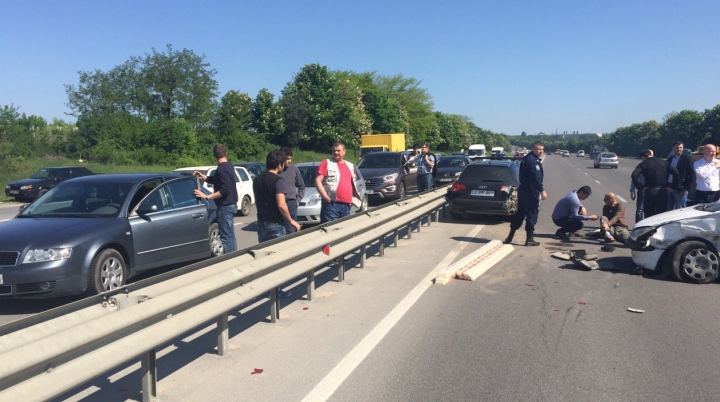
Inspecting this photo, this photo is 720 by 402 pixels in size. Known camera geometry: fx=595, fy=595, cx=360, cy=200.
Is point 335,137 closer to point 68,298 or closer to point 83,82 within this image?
point 83,82

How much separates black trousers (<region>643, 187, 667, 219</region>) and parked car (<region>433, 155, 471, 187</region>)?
12.6 meters

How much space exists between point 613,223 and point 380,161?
946 centimetres

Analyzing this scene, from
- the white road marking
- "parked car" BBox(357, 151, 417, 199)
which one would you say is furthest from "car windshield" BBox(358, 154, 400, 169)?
the white road marking

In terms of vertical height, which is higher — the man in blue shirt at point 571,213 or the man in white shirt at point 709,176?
the man in white shirt at point 709,176

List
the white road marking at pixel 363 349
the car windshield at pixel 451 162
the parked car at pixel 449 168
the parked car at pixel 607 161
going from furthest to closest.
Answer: the parked car at pixel 607 161, the car windshield at pixel 451 162, the parked car at pixel 449 168, the white road marking at pixel 363 349

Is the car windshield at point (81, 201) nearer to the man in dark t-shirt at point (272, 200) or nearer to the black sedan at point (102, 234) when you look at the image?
the black sedan at point (102, 234)

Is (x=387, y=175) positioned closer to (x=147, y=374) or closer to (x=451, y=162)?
(x=451, y=162)

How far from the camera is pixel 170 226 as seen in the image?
8.38 meters

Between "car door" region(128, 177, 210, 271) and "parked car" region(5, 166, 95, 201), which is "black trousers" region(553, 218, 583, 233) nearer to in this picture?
"car door" region(128, 177, 210, 271)

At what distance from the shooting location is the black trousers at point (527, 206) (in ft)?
35.1

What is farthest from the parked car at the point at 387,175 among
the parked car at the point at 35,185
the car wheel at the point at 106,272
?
the parked car at the point at 35,185

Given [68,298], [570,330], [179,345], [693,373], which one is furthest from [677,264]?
[68,298]

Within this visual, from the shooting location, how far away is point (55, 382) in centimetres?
321

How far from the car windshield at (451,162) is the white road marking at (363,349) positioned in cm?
1863
